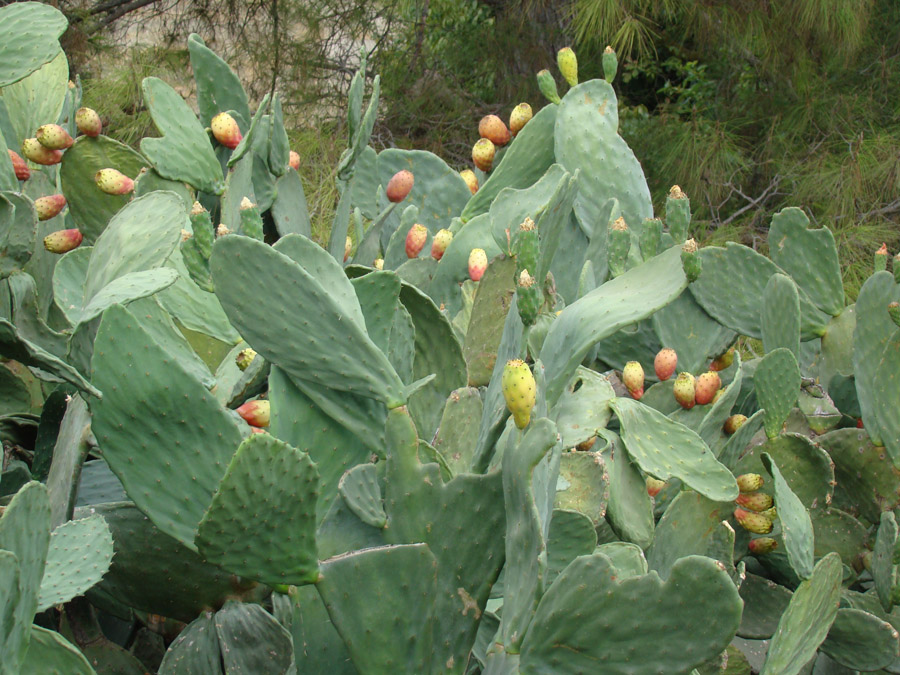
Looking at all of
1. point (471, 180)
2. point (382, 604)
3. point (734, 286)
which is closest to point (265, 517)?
point (382, 604)

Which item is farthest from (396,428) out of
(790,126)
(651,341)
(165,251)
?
(790,126)

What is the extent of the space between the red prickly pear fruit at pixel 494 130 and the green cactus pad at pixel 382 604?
1040 millimetres

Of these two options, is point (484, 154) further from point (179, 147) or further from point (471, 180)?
point (179, 147)

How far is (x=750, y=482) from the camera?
43.5 inches

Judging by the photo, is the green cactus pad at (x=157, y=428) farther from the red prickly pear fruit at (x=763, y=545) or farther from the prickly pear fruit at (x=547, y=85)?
the prickly pear fruit at (x=547, y=85)

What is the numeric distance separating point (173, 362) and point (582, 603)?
359mm

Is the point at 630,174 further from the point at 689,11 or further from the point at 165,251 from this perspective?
the point at 689,11

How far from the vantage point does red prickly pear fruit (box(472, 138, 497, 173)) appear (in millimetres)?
1585

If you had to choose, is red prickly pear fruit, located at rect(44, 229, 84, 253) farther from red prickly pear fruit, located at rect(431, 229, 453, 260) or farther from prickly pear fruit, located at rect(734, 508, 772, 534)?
prickly pear fruit, located at rect(734, 508, 772, 534)

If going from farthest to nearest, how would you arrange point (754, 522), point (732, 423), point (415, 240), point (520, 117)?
1. point (520, 117)
2. point (415, 240)
3. point (732, 423)
4. point (754, 522)

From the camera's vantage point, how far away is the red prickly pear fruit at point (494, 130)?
1594 millimetres

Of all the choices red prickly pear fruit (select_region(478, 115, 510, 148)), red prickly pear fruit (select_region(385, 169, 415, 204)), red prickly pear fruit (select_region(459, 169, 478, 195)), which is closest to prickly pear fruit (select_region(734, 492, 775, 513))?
red prickly pear fruit (select_region(385, 169, 415, 204))

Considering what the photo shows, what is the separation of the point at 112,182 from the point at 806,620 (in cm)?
96

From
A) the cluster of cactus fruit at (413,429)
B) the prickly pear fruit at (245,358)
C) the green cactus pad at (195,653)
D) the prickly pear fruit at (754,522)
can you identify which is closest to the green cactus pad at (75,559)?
the cluster of cactus fruit at (413,429)
